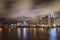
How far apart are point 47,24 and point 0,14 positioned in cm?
57

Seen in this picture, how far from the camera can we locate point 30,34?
194cm

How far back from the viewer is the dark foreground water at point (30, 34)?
6.13 feet

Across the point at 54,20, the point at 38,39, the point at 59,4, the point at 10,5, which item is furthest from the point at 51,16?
the point at 10,5

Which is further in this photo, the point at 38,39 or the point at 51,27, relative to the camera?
the point at 51,27

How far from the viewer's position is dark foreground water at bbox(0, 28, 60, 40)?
1868 mm

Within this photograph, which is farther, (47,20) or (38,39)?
(47,20)

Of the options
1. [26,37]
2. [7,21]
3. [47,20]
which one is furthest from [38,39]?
[7,21]

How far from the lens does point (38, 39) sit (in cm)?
185

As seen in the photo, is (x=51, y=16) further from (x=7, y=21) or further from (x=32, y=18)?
(x=7, y=21)

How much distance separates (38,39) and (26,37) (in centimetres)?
14

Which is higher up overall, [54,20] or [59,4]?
[59,4]

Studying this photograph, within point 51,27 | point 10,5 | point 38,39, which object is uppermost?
point 10,5

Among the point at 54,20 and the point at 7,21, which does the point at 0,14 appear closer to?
the point at 7,21

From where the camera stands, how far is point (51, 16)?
79.0 inches
